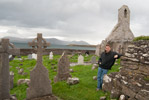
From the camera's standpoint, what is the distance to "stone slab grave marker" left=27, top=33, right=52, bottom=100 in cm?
560

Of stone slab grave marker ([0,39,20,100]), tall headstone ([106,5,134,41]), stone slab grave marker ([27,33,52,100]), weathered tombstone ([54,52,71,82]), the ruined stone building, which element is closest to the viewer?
stone slab grave marker ([0,39,20,100])

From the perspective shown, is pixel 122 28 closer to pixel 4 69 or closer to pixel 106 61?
pixel 106 61

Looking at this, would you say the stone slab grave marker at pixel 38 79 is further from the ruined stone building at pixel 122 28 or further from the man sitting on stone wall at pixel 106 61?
the ruined stone building at pixel 122 28

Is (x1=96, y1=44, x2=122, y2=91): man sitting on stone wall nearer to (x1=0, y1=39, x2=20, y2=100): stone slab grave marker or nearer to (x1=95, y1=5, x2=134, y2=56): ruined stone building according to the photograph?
(x1=0, y1=39, x2=20, y2=100): stone slab grave marker

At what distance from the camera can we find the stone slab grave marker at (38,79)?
560 cm

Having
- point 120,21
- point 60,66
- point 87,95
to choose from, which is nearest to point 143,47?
point 87,95

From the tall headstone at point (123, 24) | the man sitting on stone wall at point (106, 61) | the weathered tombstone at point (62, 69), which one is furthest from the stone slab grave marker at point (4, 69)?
the tall headstone at point (123, 24)

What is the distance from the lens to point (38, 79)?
573 cm

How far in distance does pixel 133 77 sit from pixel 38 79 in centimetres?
390

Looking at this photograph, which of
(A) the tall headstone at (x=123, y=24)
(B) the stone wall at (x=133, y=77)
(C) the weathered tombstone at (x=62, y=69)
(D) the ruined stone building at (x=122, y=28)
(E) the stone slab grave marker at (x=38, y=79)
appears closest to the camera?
(B) the stone wall at (x=133, y=77)

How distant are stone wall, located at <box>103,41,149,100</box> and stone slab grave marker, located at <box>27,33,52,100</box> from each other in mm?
2702

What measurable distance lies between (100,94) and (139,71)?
186 centimetres

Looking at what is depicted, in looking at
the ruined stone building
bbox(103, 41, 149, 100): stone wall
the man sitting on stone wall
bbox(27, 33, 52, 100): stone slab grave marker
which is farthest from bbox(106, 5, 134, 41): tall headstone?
bbox(27, 33, 52, 100): stone slab grave marker

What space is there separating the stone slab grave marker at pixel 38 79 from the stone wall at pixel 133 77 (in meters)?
2.70
